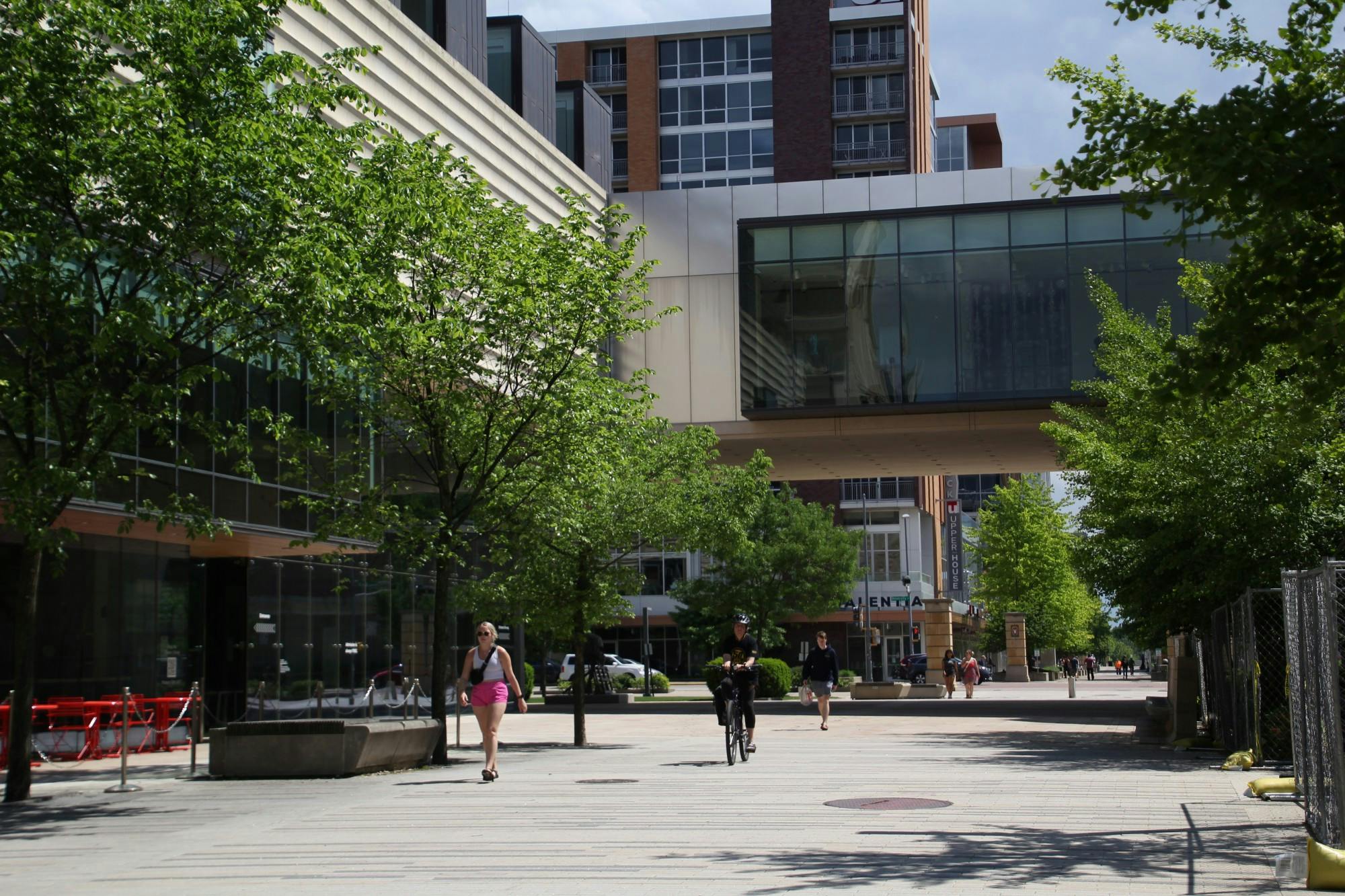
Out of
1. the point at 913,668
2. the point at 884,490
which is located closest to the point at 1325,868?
the point at 913,668

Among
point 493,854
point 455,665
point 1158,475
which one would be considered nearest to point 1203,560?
point 1158,475

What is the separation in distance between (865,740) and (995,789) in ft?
32.7

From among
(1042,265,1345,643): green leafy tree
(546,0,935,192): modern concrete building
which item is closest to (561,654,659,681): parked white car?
(546,0,935,192): modern concrete building

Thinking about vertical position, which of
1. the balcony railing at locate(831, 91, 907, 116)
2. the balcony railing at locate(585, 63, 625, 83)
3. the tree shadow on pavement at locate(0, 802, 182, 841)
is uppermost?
the balcony railing at locate(585, 63, 625, 83)

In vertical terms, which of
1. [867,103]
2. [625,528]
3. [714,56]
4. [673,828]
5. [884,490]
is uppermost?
[714,56]

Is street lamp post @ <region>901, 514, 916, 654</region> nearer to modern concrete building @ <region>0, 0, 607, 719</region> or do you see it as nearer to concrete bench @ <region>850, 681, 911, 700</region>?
concrete bench @ <region>850, 681, 911, 700</region>

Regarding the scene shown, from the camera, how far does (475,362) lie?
19719 mm

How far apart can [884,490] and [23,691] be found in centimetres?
7943

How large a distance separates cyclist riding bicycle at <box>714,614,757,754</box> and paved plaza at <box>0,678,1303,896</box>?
71 cm

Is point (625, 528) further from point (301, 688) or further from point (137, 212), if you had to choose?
point (137, 212)

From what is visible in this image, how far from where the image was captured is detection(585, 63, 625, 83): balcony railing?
91.4m

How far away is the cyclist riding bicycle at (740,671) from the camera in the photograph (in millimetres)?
18175

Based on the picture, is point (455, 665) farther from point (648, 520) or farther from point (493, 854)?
point (493, 854)

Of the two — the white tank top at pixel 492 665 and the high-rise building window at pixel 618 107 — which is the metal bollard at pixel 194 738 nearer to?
the white tank top at pixel 492 665
